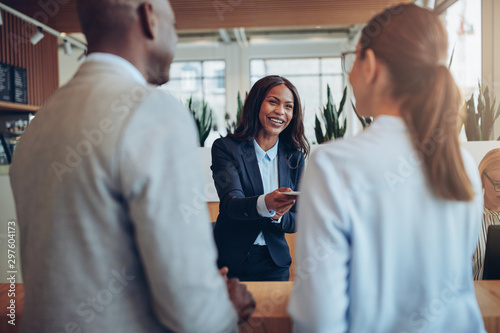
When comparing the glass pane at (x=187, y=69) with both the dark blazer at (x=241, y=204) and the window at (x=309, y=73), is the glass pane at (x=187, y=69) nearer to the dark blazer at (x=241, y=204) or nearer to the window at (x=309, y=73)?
the window at (x=309, y=73)

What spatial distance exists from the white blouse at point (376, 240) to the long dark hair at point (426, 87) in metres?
0.02

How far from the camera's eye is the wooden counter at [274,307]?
1.17 metres

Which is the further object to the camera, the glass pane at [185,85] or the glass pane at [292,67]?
the glass pane at [185,85]

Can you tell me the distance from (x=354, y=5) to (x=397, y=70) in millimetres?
3511

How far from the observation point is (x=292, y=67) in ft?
35.2

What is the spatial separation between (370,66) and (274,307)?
0.80m

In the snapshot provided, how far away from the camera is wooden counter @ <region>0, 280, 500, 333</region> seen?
46.1 inches

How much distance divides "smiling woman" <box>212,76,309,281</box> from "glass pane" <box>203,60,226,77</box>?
8.64m

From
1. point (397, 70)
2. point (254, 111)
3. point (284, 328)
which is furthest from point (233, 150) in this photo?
point (397, 70)

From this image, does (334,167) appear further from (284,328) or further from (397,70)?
(284,328)

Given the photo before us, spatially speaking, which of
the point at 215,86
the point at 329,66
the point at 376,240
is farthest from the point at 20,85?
the point at 329,66

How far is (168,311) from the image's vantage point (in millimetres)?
717

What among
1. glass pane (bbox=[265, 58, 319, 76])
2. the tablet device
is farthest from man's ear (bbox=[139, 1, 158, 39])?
glass pane (bbox=[265, 58, 319, 76])

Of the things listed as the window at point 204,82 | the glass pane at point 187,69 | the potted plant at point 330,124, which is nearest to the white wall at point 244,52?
the window at point 204,82
